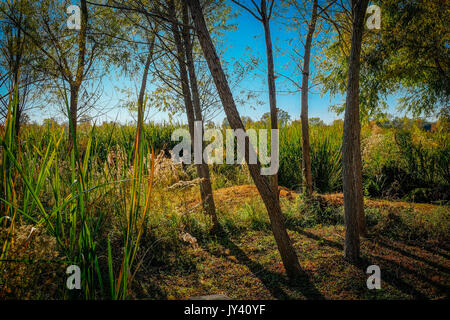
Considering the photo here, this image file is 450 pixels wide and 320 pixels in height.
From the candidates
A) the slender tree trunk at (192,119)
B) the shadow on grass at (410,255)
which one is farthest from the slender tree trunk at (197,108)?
the shadow on grass at (410,255)

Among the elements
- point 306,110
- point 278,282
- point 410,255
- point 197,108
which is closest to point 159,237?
point 278,282

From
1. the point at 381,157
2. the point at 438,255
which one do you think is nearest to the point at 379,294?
the point at 438,255

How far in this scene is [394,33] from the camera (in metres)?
5.51

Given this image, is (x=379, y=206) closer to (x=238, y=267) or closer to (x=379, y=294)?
(x=379, y=294)

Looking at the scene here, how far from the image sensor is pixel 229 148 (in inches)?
302

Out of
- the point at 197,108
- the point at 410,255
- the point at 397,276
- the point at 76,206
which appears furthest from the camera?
the point at 197,108

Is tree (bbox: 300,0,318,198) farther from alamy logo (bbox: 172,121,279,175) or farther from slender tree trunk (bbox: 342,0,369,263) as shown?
slender tree trunk (bbox: 342,0,369,263)

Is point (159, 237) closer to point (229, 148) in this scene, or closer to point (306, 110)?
point (306, 110)

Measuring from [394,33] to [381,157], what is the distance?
262 cm

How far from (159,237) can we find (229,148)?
4.89m

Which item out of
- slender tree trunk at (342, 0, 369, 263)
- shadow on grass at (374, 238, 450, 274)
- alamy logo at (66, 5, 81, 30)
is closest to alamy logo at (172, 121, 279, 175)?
slender tree trunk at (342, 0, 369, 263)

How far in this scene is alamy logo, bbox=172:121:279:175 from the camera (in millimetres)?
3265

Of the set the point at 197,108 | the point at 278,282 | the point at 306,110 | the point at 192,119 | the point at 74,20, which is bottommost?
the point at 278,282

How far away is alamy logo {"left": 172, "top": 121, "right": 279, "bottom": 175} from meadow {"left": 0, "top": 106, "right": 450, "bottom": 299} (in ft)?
1.62
